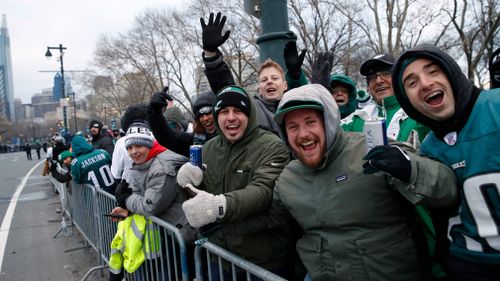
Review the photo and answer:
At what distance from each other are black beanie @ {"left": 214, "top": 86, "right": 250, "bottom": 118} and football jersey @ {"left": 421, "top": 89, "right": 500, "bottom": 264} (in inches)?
53.3

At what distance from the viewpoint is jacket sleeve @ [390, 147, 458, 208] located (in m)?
1.58

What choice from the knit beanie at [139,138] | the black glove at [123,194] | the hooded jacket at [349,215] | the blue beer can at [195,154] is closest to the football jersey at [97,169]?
the black glove at [123,194]

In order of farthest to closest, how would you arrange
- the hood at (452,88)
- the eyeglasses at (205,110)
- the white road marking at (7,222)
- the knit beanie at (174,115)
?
the white road marking at (7,222) < the knit beanie at (174,115) < the eyeglasses at (205,110) < the hood at (452,88)

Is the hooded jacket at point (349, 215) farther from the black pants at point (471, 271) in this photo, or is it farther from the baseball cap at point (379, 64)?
the baseball cap at point (379, 64)

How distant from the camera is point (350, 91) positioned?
3789 mm

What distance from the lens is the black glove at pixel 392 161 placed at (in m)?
1.56

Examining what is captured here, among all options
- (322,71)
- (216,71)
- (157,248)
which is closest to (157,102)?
(216,71)

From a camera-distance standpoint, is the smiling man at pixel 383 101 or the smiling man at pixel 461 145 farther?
the smiling man at pixel 383 101

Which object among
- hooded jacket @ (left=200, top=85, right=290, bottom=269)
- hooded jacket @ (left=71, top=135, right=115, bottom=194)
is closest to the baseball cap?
hooded jacket @ (left=200, top=85, right=290, bottom=269)

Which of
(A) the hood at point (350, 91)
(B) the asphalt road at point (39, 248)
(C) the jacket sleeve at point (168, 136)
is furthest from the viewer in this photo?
(B) the asphalt road at point (39, 248)

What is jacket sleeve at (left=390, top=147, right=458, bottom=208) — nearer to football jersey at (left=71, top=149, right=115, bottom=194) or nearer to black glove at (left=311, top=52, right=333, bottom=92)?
black glove at (left=311, top=52, right=333, bottom=92)

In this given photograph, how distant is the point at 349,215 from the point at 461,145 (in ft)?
1.96

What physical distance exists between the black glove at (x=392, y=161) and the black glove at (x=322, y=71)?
4.88 feet

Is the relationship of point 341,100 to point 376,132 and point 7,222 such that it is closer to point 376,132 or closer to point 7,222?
point 376,132
